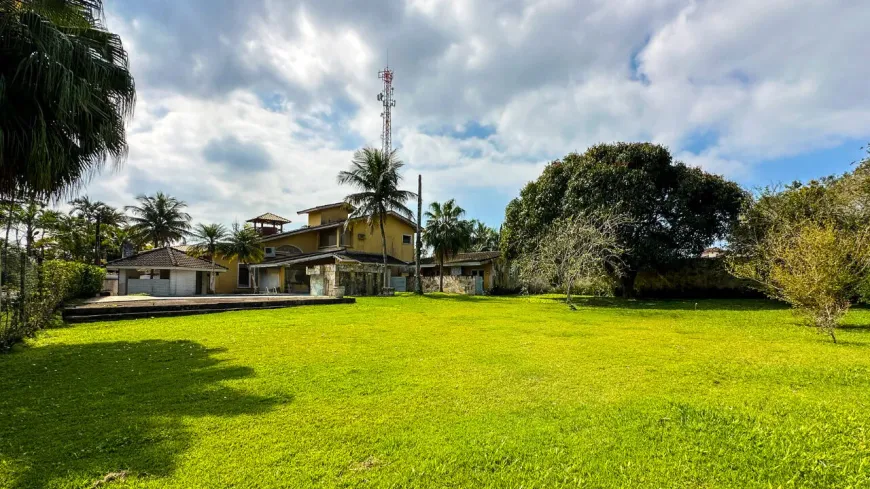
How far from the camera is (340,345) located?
834cm

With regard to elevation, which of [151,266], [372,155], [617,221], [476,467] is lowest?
[476,467]

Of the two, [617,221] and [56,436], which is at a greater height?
[617,221]

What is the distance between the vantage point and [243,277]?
125 ft

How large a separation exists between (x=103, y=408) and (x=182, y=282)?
28029mm

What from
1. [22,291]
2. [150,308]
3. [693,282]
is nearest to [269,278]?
[150,308]

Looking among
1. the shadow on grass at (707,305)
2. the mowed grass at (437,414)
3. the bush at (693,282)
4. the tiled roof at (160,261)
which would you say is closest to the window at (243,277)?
the tiled roof at (160,261)

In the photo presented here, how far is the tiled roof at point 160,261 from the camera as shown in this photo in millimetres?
27094

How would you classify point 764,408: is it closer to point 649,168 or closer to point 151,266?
point 649,168

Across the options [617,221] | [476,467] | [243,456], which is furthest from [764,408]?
[617,221]

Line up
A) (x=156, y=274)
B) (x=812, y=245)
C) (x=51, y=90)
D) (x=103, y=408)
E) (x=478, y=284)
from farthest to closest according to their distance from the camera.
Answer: (x=478, y=284), (x=156, y=274), (x=812, y=245), (x=51, y=90), (x=103, y=408)

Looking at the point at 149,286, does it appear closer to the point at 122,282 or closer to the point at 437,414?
the point at 122,282

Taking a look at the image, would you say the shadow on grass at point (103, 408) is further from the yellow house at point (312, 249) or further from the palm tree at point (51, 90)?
the yellow house at point (312, 249)

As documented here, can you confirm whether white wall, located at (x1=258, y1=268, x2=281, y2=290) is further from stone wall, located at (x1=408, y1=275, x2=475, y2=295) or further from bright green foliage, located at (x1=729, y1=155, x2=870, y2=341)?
bright green foliage, located at (x1=729, y1=155, x2=870, y2=341)

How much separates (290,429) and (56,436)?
2119mm
